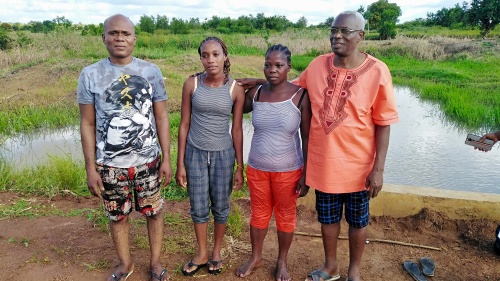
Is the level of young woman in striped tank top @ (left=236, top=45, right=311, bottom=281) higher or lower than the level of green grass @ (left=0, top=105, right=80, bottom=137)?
higher

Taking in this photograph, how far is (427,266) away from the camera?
273 cm

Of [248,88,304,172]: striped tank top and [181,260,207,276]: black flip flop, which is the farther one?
[181,260,207,276]: black flip flop

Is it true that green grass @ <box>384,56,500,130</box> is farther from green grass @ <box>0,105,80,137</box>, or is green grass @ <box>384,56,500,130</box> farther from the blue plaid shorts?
green grass @ <box>0,105,80,137</box>

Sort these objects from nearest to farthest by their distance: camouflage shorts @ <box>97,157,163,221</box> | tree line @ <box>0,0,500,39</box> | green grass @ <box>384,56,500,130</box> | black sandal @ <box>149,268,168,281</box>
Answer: camouflage shorts @ <box>97,157,163,221</box>
black sandal @ <box>149,268,168,281</box>
green grass @ <box>384,56,500,130</box>
tree line @ <box>0,0,500,39</box>

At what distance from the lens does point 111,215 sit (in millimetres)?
2447

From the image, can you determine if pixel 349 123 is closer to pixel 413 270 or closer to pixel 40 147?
pixel 413 270

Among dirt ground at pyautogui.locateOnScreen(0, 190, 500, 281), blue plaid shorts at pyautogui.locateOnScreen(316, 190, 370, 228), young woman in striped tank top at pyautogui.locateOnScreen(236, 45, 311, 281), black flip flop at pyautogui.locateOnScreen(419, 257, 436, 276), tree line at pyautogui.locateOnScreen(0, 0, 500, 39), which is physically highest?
tree line at pyautogui.locateOnScreen(0, 0, 500, 39)

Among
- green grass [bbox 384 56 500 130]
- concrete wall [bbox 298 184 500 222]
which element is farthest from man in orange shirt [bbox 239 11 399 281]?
green grass [bbox 384 56 500 130]

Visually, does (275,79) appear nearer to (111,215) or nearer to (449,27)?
(111,215)

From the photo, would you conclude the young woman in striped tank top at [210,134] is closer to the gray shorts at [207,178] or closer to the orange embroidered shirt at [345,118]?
the gray shorts at [207,178]

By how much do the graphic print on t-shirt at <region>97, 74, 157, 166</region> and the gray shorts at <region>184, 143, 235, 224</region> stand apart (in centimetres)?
31

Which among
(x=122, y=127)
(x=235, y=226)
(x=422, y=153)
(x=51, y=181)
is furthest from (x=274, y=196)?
(x=422, y=153)

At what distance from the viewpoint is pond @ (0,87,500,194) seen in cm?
489

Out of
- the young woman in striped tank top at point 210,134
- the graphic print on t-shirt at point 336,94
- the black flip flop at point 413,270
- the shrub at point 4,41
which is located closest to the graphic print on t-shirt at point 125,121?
the young woman in striped tank top at point 210,134
